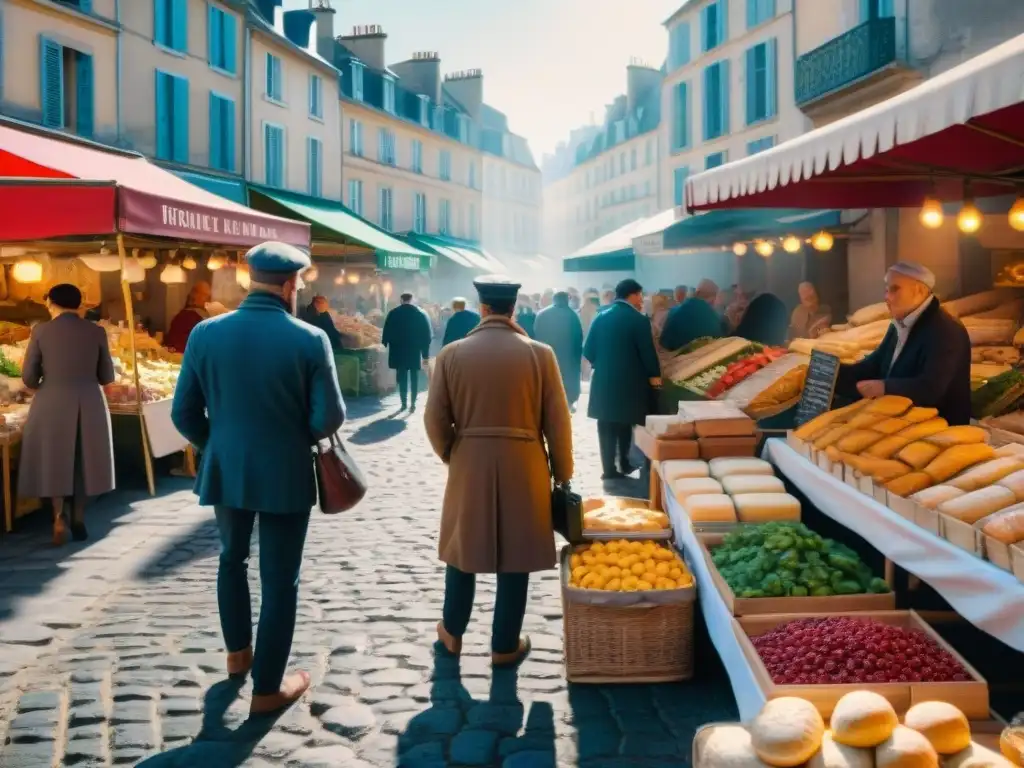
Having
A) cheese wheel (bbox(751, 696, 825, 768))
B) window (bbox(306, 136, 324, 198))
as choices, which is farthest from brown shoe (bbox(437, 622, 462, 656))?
window (bbox(306, 136, 324, 198))

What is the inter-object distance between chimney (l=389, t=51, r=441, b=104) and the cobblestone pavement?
120 ft

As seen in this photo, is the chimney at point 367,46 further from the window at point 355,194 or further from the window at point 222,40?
the window at point 222,40

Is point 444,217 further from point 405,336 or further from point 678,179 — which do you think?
point 405,336

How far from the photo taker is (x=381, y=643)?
5.09 meters

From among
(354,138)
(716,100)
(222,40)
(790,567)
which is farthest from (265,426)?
(354,138)

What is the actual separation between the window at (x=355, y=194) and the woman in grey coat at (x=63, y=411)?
27.0m

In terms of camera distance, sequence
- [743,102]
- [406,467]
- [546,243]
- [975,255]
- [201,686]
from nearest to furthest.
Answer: [201,686]
[406,467]
[975,255]
[743,102]
[546,243]

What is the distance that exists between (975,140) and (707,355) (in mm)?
3846

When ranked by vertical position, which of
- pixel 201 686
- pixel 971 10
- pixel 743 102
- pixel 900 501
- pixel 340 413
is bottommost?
pixel 201 686

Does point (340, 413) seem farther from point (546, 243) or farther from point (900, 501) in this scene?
point (546, 243)

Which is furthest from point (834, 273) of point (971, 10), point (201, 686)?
point (201, 686)

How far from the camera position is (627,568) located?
15.7ft

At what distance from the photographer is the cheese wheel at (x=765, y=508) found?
523 cm

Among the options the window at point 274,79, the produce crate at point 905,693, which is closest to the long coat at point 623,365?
the produce crate at point 905,693
